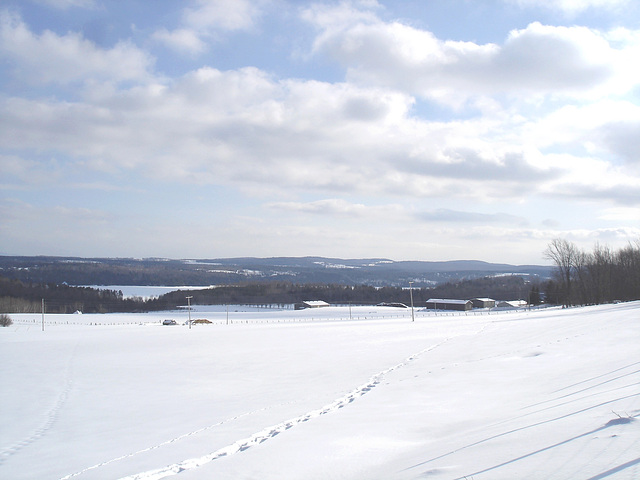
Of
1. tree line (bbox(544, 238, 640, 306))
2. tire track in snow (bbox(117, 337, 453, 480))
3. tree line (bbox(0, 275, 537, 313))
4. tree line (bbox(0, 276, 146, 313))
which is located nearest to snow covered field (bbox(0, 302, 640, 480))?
tire track in snow (bbox(117, 337, 453, 480))

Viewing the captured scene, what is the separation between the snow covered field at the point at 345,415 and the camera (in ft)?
20.2

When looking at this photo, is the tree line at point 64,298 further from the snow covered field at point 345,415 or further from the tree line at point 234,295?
the snow covered field at point 345,415

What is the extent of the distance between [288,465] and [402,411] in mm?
4190

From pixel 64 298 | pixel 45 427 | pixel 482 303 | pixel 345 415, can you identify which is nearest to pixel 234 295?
pixel 64 298

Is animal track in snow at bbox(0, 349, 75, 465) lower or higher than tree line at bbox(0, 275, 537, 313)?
higher

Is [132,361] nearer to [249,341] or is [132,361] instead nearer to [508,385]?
[249,341]

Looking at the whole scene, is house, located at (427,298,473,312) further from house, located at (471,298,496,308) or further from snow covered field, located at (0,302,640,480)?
snow covered field, located at (0,302,640,480)

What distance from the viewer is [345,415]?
10883mm

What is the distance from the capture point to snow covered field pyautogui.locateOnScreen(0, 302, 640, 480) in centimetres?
616

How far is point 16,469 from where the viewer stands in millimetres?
8680

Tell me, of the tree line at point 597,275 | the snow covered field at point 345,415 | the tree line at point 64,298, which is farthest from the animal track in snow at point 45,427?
the tree line at point 64,298

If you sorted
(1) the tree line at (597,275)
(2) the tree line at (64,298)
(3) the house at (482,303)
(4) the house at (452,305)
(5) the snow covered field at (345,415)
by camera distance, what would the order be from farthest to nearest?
(2) the tree line at (64,298) < (3) the house at (482,303) < (4) the house at (452,305) < (1) the tree line at (597,275) < (5) the snow covered field at (345,415)

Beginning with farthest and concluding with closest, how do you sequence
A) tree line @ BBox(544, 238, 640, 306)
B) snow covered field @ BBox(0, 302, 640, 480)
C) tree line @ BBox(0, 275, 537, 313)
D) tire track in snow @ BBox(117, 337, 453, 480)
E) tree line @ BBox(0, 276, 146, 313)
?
tree line @ BBox(0, 275, 537, 313) → tree line @ BBox(0, 276, 146, 313) → tree line @ BBox(544, 238, 640, 306) → tire track in snow @ BBox(117, 337, 453, 480) → snow covered field @ BBox(0, 302, 640, 480)

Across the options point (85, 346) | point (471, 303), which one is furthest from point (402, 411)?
point (471, 303)
